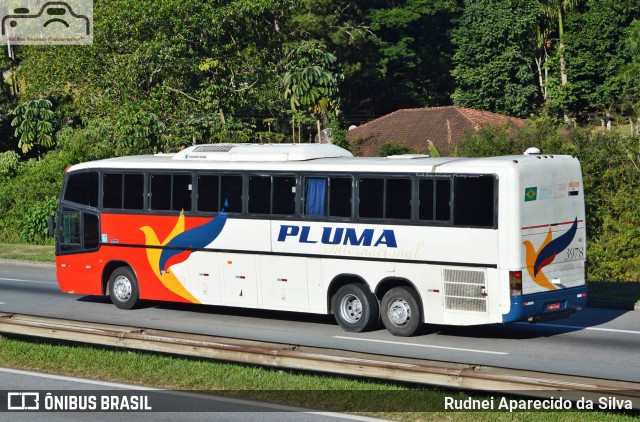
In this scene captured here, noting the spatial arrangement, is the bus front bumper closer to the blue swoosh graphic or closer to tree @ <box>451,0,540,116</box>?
the blue swoosh graphic

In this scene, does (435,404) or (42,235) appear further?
(42,235)

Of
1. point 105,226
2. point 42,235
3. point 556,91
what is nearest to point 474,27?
point 556,91

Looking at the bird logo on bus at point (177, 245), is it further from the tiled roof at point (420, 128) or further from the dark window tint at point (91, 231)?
the tiled roof at point (420, 128)

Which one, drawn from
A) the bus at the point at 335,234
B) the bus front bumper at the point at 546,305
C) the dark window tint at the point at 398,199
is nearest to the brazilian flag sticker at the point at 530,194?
the bus at the point at 335,234

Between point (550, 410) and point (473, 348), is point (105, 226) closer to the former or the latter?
point (473, 348)

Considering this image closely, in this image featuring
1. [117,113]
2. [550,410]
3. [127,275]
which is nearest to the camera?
[550,410]

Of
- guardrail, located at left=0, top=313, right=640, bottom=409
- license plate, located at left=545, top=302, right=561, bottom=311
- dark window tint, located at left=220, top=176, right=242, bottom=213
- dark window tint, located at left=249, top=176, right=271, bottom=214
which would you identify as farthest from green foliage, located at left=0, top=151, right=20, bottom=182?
license plate, located at left=545, top=302, right=561, bottom=311

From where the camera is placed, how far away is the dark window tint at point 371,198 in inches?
797

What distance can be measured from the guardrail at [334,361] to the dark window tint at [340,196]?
5358mm

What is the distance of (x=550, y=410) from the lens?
41.9 ft

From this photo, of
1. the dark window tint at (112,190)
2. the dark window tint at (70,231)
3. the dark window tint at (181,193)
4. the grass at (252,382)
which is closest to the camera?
the grass at (252,382)

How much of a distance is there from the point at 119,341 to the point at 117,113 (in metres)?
46.2

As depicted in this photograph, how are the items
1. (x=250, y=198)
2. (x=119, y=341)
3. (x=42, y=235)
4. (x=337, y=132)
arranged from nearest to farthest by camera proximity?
(x=119, y=341)
(x=250, y=198)
(x=42, y=235)
(x=337, y=132)

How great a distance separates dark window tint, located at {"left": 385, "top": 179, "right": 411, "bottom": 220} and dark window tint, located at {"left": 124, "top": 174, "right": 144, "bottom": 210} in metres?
6.15
